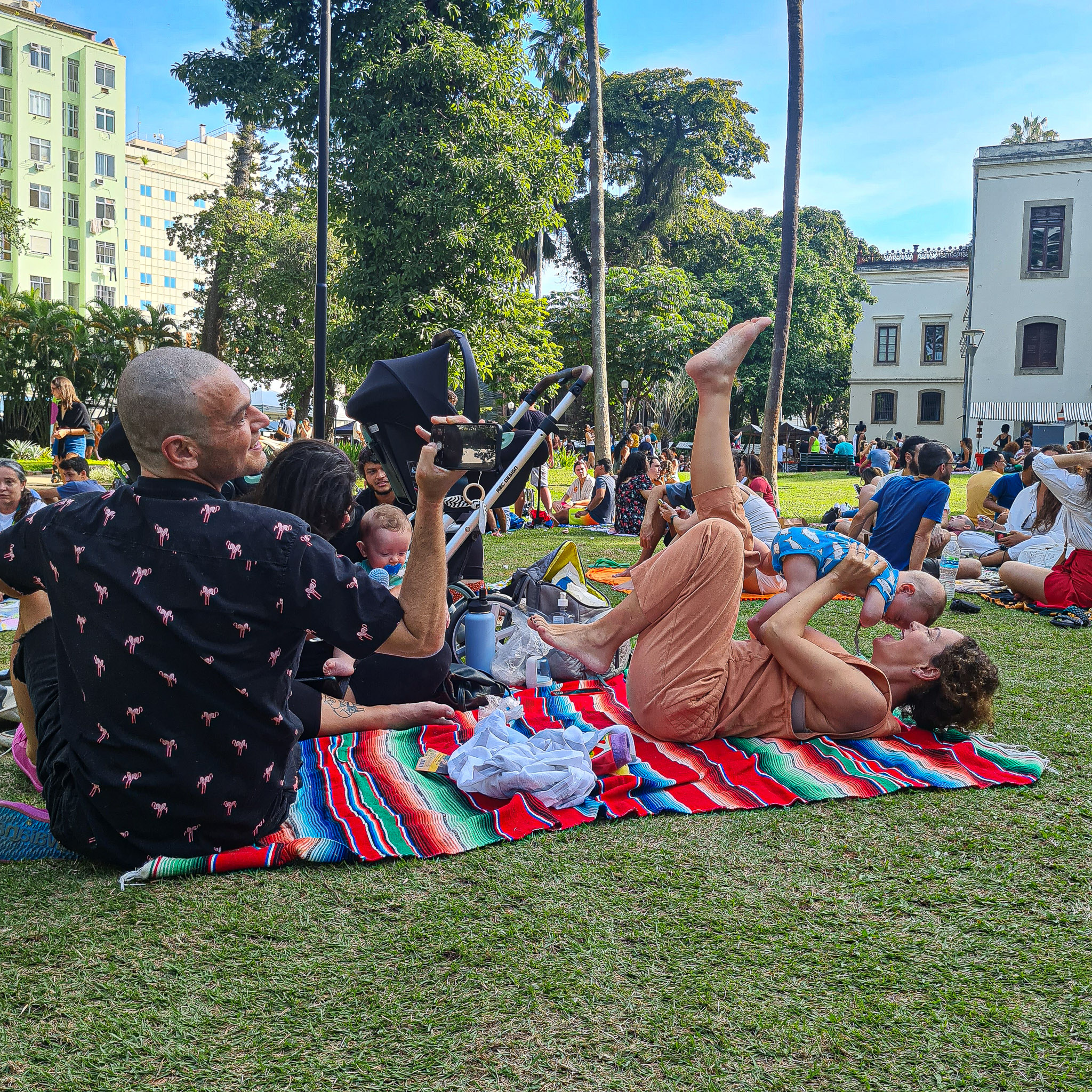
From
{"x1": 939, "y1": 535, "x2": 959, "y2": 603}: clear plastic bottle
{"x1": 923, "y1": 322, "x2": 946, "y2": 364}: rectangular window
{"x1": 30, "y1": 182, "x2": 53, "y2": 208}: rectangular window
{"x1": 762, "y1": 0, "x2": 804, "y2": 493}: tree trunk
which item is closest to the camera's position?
{"x1": 939, "y1": 535, "x2": 959, "y2": 603}: clear plastic bottle

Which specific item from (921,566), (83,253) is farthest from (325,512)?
(83,253)

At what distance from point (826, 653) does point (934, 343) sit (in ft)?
148

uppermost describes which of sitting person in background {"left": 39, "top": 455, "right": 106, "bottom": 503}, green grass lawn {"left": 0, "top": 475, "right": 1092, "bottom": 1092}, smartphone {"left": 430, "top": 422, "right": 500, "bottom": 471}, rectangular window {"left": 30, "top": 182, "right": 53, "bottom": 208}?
rectangular window {"left": 30, "top": 182, "right": 53, "bottom": 208}

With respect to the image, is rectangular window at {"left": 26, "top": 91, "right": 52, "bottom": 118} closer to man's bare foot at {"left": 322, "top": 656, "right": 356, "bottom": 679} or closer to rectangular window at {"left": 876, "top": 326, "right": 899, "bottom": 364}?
rectangular window at {"left": 876, "top": 326, "right": 899, "bottom": 364}

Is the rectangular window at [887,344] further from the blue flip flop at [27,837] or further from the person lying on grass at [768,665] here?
the blue flip flop at [27,837]

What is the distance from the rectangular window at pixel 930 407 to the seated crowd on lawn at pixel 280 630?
43.2 m

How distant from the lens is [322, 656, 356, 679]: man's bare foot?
407 centimetres

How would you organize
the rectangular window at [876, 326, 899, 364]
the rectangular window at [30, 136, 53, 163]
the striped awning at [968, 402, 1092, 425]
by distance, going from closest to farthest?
the striped awning at [968, 402, 1092, 425], the rectangular window at [876, 326, 899, 364], the rectangular window at [30, 136, 53, 163]

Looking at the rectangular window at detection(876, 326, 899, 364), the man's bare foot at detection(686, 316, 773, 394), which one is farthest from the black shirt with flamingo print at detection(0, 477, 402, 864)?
the rectangular window at detection(876, 326, 899, 364)

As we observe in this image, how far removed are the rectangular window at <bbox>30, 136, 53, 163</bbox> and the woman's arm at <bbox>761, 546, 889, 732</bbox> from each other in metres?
62.9

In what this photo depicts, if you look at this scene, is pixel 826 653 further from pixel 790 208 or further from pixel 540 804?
pixel 790 208

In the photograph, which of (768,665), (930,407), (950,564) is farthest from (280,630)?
(930,407)

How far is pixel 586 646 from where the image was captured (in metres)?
4.23

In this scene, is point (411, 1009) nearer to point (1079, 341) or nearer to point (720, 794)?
point (720, 794)
